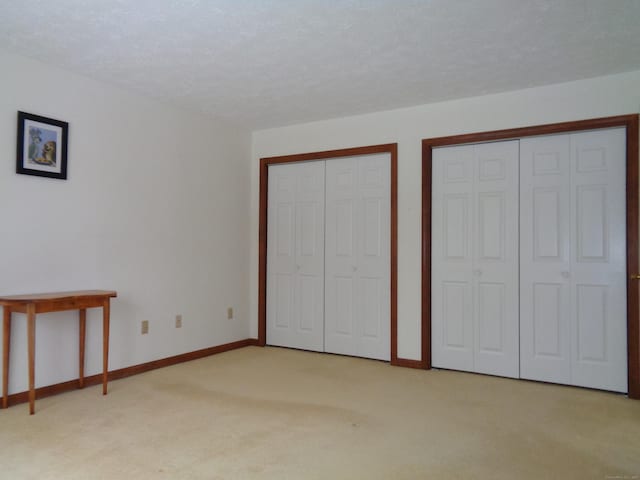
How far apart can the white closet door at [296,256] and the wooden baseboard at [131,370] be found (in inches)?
17.9

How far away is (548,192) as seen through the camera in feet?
12.0

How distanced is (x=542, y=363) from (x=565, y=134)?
5.85 ft

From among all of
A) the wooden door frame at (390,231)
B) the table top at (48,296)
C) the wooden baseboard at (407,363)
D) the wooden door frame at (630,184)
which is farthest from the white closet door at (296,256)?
the table top at (48,296)

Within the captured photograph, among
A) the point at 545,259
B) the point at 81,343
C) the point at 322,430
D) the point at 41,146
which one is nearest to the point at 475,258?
the point at 545,259

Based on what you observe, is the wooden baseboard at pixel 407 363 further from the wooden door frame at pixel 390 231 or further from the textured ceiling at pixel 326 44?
the textured ceiling at pixel 326 44

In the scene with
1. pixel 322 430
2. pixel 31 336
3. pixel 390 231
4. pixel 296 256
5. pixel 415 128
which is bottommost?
pixel 322 430

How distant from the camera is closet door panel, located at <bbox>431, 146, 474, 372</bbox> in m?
3.96

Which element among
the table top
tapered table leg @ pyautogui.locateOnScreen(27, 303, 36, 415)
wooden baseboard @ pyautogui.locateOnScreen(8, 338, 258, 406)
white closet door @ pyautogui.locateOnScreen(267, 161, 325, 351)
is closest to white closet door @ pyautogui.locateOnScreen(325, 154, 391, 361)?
white closet door @ pyautogui.locateOnScreen(267, 161, 325, 351)

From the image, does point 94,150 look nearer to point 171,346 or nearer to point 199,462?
point 171,346

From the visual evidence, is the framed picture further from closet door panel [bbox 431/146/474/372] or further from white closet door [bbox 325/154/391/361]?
closet door panel [bbox 431/146/474/372]

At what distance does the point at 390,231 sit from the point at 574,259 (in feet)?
4.96

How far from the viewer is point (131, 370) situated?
150 inches

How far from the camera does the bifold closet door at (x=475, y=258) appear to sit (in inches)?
149

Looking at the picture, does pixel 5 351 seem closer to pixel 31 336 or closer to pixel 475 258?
pixel 31 336
